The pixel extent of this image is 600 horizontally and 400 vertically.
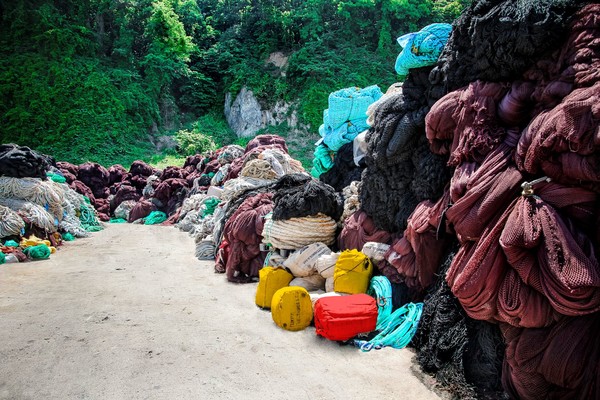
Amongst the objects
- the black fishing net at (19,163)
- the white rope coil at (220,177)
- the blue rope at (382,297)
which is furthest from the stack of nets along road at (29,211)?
the blue rope at (382,297)

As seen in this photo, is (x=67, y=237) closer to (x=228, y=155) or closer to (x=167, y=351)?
(x=228, y=155)

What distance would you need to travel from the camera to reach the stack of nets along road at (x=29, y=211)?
5.36 m

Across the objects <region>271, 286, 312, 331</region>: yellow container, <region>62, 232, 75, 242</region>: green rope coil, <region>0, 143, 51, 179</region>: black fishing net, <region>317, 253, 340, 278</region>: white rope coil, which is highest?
<region>0, 143, 51, 179</region>: black fishing net

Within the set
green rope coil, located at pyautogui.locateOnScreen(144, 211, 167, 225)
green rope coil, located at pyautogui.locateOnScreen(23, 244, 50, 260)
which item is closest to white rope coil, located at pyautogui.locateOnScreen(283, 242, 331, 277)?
green rope coil, located at pyautogui.locateOnScreen(23, 244, 50, 260)

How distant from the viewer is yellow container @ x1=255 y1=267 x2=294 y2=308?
10.9ft

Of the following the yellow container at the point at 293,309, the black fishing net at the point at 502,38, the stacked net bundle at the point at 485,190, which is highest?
the black fishing net at the point at 502,38

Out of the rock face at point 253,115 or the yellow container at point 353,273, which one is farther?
the rock face at point 253,115

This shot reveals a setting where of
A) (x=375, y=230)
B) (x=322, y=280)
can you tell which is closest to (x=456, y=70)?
(x=375, y=230)

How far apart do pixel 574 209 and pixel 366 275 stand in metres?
1.56

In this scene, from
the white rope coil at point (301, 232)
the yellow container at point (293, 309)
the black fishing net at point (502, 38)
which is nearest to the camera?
the black fishing net at point (502, 38)

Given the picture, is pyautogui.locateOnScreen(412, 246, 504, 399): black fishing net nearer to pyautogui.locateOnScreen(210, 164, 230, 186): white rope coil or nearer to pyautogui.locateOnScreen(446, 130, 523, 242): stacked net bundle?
pyautogui.locateOnScreen(446, 130, 523, 242): stacked net bundle

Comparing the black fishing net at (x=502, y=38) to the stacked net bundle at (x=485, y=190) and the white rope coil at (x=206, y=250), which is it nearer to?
the stacked net bundle at (x=485, y=190)

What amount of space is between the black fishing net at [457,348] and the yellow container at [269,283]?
4.24 ft

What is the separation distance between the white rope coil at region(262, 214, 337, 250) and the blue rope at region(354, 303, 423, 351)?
1251 mm
